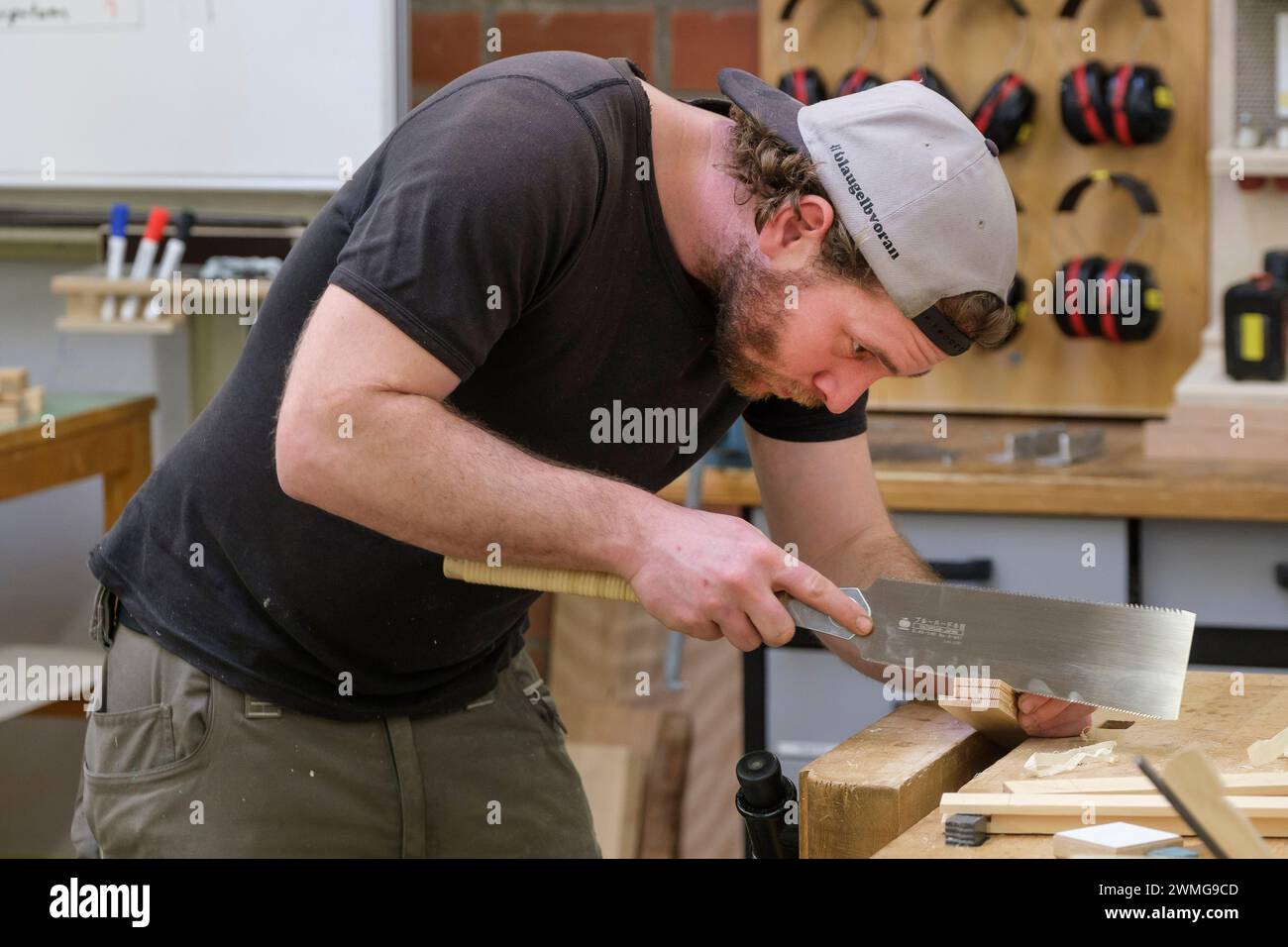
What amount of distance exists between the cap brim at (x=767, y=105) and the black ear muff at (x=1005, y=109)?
1072 millimetres

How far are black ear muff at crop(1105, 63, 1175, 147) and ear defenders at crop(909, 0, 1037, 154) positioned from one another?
0.11 m

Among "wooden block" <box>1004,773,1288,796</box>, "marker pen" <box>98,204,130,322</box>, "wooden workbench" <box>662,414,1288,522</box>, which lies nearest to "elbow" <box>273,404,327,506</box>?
"wooden block" <box>1004,773,1288,796</box>

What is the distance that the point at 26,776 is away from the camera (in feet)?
7.84

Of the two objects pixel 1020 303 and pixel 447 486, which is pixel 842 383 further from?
pixel 1020 303

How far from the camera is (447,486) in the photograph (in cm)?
89

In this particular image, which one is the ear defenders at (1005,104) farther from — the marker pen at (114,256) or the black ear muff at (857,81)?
the marker pen at (114,256)

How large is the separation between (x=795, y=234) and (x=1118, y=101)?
1189 millimetres

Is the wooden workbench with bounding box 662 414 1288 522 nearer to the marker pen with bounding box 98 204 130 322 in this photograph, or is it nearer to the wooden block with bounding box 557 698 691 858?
the wooden block with bounding box 557 698 691 858

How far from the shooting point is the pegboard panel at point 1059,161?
2.08 m

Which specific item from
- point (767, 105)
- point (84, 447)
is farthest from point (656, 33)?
point (767, 105)

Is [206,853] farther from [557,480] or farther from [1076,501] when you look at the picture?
[1076,501]

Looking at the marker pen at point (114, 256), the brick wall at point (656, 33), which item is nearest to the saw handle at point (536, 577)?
the marker pen at point (114, 256)

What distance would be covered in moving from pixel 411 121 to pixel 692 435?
35 centimetres

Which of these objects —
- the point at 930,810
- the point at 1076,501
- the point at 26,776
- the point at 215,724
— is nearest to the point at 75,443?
the point at 26,776
